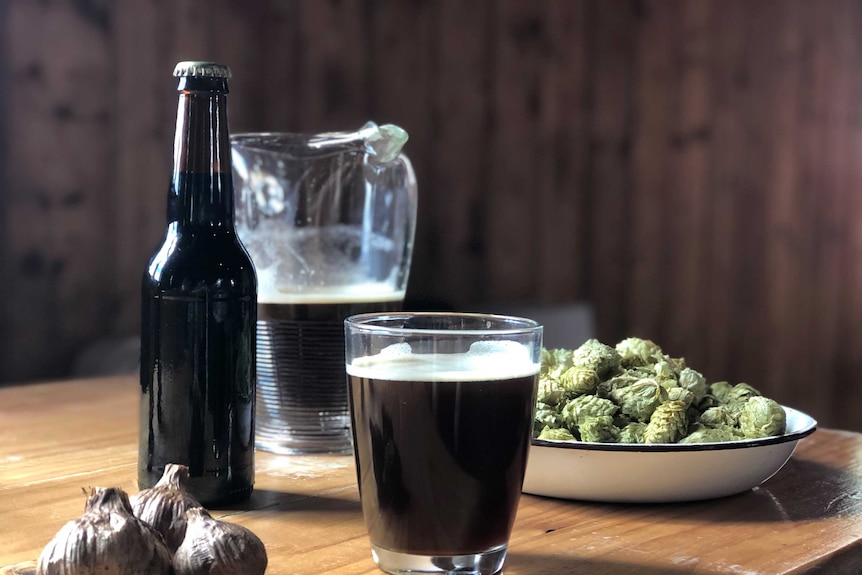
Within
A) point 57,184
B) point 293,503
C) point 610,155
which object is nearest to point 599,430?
point 293,503

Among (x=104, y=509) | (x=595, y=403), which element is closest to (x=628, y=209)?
(x=595, y=403)

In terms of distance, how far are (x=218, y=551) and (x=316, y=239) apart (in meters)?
0.62

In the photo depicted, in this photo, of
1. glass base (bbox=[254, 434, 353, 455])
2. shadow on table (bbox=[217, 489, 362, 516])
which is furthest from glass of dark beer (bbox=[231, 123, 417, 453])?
shadow on table (bbox=[217, 489, 362, 516])

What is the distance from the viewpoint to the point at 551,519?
82 centimetres

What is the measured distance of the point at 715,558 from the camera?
2.38 feet

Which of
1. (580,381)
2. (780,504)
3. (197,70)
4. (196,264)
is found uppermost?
(197,70)

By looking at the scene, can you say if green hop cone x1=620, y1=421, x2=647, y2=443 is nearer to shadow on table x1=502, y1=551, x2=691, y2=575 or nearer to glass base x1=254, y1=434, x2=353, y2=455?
shadow on table x1=502, y1=551, x2=691, y2=575

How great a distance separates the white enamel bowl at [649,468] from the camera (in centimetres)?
82

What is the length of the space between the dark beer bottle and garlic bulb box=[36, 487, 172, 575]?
23cm

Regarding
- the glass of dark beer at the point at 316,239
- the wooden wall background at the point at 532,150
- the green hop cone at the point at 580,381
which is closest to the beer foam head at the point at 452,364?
the green hop cone at the point at 580,381

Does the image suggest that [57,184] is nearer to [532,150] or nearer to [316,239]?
[316,239]

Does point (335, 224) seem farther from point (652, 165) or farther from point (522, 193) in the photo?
point (652, 165)

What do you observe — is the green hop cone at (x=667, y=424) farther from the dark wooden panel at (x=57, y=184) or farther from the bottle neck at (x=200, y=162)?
the dark wooden panel at (x=57, y=184)

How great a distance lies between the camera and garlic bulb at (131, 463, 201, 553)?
656 mm
